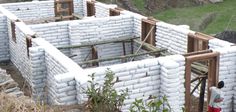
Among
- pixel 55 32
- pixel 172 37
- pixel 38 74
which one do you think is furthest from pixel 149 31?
pixel 38 74

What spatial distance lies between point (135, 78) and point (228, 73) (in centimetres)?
228

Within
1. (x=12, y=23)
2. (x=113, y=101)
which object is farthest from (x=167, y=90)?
(x=12, y=23)

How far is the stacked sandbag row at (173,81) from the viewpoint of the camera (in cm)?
770

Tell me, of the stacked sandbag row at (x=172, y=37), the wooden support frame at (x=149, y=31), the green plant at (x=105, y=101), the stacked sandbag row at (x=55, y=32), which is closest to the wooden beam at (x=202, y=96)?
the stacked sandbag row at (x=172, y=37)

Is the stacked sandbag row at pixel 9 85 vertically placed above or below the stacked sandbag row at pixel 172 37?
below

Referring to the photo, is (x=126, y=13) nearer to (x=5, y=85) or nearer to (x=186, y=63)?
(x=186, y=63)

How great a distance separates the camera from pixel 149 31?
11.4 metres

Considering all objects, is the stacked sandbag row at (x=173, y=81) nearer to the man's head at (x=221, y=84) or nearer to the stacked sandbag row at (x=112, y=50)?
the man's head at (x=221, y=84)

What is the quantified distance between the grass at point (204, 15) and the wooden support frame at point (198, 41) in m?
8.30

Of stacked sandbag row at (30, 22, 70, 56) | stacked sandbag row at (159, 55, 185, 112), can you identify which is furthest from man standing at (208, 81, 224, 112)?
stacked sandbag row at (30, 22, 70, 56)

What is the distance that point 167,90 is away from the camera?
7.82 metres

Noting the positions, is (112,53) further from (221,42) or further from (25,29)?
(221,42)

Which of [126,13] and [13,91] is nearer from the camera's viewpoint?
[13,91]

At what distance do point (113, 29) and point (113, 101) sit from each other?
634cm
